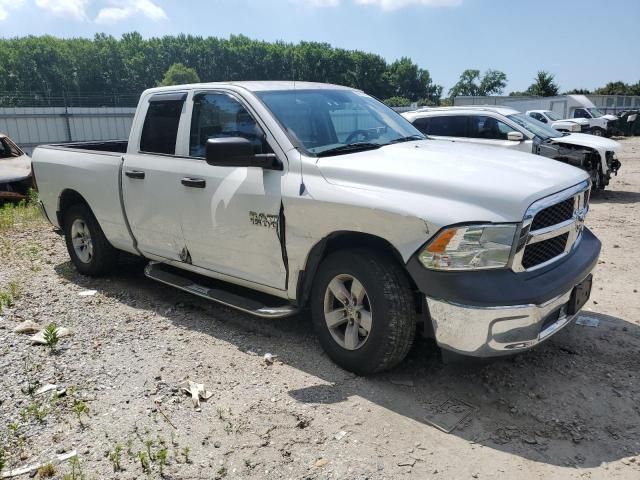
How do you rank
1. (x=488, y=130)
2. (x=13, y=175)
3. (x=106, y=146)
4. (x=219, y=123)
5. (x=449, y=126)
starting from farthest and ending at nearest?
(x=449, y=126)
(x=488, y=130)
(x=13, y=175)
(x=106, y=146)
(x=219, y=123)

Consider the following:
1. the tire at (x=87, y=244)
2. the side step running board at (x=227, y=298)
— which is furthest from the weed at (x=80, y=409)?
the tire at (x=87, y=244)

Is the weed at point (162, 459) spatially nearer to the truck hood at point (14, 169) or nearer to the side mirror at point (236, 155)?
the side mirror at point (236, 155)

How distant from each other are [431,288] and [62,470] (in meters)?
2.20

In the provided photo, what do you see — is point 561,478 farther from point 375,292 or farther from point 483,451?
point 375,292

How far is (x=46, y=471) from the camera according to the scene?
2.84 meters

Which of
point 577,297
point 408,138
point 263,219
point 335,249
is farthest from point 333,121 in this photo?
point 577,297

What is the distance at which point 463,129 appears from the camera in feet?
35.2

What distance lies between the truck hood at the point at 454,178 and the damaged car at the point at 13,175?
818 centimetres

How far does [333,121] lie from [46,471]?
119 inches

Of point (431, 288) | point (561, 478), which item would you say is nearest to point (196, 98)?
point (431, 288)

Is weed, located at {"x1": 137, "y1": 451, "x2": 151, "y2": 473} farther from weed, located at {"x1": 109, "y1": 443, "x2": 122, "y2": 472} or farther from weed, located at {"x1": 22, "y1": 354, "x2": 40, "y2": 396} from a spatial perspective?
weed, located at {"x1": 22, "y1": 354, "x2": 40, "y2": 396}

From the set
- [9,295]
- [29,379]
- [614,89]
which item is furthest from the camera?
[614,89]

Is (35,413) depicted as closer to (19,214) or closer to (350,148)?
(350,148)

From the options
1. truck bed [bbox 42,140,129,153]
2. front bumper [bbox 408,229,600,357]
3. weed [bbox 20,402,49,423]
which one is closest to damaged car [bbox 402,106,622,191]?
truck bed [bbox 42,140,129,153]
